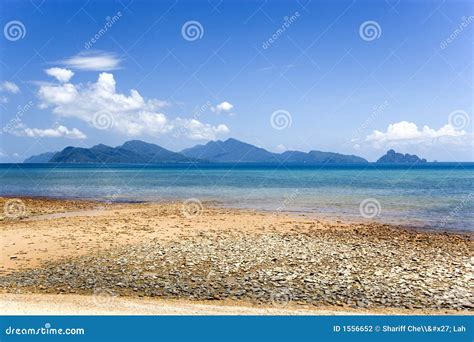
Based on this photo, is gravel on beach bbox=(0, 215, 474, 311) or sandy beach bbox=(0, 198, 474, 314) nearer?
sandy beach bbox=(0, 198, 474, 314)

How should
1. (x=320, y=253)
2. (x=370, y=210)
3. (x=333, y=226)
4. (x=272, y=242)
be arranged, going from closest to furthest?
(x=320, y=253)
(x=272, y=242)
(x=333, y=226)
(x=370, y=210)

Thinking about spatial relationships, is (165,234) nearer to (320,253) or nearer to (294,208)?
(320,253)

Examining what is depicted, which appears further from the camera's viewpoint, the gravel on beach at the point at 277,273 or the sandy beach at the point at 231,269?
the gravel on beach at the point at 277,273

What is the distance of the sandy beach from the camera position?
11602mm

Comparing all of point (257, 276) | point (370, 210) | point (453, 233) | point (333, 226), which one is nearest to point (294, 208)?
point (370, 210)

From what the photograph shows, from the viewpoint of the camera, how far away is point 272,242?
1909cm

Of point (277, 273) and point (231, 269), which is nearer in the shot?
point (277, 273)

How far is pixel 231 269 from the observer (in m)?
14.6

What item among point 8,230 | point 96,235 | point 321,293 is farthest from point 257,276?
point 8,230

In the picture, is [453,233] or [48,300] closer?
[48,300]

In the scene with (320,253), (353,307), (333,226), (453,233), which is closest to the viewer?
(353,307)

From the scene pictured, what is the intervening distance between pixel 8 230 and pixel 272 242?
1426 cm

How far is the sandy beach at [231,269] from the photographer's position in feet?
38.1

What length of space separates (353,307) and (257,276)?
3477mm
